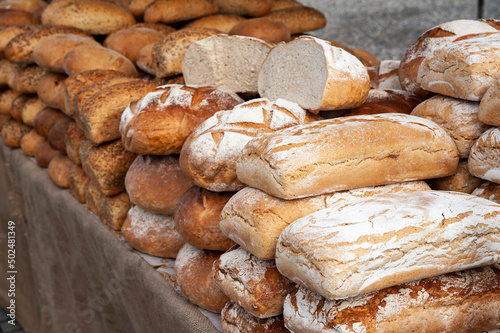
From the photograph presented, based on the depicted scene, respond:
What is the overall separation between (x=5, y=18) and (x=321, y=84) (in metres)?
3.12

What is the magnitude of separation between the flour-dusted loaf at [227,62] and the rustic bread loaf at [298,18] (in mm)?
1249

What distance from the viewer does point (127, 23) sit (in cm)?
297

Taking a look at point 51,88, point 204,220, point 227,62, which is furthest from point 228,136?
point 51,88

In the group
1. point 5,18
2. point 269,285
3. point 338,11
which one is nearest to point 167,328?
point 269,285

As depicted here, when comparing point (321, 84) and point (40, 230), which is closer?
point (321, 84)

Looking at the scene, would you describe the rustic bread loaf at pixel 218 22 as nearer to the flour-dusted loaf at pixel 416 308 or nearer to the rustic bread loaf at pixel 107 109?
the rustic bread loaf at pixel 107 109

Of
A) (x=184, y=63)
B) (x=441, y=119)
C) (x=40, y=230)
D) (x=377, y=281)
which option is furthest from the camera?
(x=40, y=230)

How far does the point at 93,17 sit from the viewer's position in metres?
2.92

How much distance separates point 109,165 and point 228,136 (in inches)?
31.0

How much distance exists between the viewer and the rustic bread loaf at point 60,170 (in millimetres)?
2365

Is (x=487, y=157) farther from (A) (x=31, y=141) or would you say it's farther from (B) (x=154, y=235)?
(A) (x=31, y=141)

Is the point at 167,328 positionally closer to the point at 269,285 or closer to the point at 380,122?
the point at 269,285

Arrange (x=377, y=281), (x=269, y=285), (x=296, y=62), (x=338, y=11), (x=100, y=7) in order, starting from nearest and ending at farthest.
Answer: (x=377, y=281), (x=269, y=285), (x=296, y=62), (x=100, y=7), (x=338, y=11)

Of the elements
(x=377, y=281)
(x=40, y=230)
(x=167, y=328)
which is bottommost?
(x=40, y=230)
